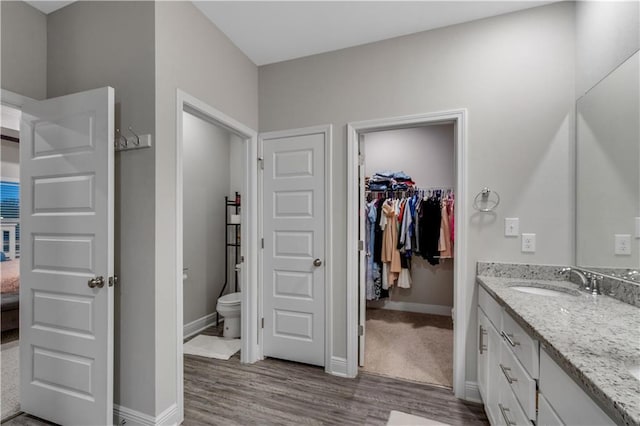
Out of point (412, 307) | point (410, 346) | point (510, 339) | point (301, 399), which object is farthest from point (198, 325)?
point (510, 339)

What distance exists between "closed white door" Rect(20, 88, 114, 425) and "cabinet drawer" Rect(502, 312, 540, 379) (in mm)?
2087

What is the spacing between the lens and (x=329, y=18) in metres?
2.11

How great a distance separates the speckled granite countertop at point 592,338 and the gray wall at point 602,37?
1292 millimetres

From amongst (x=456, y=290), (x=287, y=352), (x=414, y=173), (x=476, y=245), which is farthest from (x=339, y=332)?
(x=414, y=173)

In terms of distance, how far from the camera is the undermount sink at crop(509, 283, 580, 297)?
5.34 ft

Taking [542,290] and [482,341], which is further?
[482,341]

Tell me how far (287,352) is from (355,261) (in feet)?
3.49

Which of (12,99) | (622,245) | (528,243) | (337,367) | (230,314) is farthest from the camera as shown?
(230,314)

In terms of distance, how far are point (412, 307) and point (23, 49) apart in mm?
4582

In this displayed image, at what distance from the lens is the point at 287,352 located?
2609mm

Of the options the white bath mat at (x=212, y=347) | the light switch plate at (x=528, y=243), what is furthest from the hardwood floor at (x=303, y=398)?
the light switch plate at (x=528, y=243)

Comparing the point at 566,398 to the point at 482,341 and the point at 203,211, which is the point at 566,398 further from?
the point at 203,211

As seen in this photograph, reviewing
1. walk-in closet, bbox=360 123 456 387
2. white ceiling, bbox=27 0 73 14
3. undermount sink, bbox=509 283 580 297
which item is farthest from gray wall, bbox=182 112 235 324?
undermount sink, bbox=509 283 580 297

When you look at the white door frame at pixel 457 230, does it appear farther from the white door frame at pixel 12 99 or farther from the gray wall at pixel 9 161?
the gray wall at pixel 9 161
